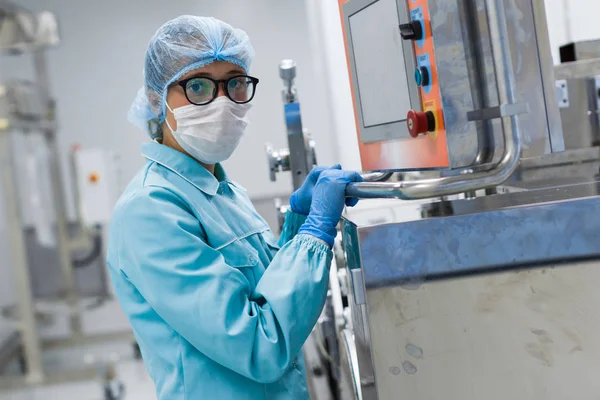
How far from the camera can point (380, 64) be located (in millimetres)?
1147

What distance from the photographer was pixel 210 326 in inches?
34.7

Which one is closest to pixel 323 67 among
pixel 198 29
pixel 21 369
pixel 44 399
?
pixel 198 29

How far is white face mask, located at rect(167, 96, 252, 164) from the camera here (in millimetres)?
1066

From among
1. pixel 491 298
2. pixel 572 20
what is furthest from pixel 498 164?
pixel 572 20

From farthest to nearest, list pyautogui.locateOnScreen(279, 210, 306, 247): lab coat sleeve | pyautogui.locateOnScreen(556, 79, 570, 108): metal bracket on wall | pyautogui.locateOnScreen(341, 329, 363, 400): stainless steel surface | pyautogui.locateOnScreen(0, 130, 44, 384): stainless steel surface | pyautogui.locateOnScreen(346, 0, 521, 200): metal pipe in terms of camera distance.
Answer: pyautogui.locateOnScreen(0, 130, 44, 384): stainless steel surface, pyautogui.locateOnScreen(556, 79, 570, 108): metal bracket on wall, pyautogui.locateOnScreen(279, 210, 306, 247): lab coat sleeve, pyautogui.locateOnScreen(341, 329, 363, 400): stainless steel surface, pyautogui.locateOnScreen(346, 0, 521, 200): metal pipe

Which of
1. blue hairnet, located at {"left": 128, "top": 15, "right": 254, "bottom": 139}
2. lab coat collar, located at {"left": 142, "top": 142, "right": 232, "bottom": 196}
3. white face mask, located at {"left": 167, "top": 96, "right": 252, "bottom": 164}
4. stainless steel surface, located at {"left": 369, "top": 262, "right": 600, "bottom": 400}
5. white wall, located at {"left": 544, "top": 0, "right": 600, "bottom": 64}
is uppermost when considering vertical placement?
white wall, located at {"left": 544, "top": 0, "right": 600, "bottom": 64}

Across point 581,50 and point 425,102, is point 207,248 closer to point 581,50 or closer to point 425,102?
point 425,102

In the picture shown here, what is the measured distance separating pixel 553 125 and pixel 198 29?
0.64 m

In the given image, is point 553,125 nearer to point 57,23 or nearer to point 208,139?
point 208,139

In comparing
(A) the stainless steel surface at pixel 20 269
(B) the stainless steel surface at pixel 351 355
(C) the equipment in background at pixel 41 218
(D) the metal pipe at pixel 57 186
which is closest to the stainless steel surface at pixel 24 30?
(C) the equipment in background at pixel 41 218

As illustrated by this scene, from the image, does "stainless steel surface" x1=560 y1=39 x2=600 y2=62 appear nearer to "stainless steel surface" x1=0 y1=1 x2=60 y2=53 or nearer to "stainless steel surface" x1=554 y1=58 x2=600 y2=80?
"stainless steel surface" x1=554 y1=58 x2=600 y2=80

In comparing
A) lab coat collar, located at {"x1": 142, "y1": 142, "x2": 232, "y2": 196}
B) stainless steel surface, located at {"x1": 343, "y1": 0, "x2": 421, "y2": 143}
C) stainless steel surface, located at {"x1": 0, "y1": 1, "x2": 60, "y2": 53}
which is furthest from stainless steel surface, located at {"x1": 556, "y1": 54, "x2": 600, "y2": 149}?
stainless steel surface, located at {"x1": 0, "y1": 1, "x2": 60, "y2": 53}

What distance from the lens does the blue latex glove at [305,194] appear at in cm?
121

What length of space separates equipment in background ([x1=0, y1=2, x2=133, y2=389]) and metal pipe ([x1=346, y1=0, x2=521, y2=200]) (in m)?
3.18
